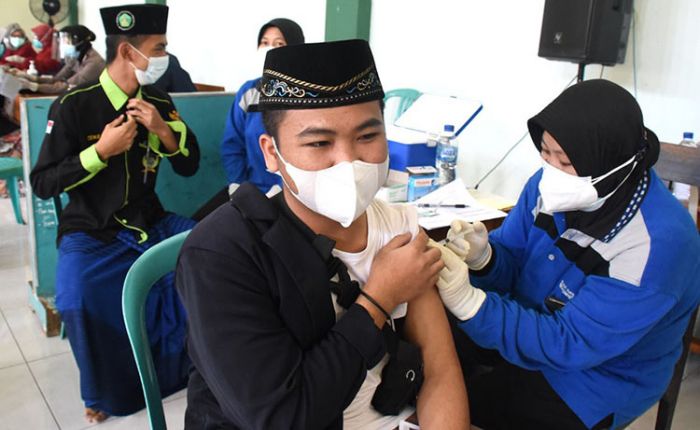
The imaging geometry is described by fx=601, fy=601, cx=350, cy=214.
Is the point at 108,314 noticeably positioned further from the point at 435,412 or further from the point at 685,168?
the point at 685,168

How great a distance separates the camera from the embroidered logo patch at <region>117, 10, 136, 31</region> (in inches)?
87.8

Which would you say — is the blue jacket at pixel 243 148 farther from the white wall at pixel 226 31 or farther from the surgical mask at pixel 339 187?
the white wall at pixel 226 31

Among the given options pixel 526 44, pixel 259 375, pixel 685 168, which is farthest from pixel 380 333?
pixel 526 44

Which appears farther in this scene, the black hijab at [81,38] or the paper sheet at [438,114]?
the black hijab at [81,38]

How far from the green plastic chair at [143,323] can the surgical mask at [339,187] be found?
0.40 m

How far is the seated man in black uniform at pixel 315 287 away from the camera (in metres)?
0.96

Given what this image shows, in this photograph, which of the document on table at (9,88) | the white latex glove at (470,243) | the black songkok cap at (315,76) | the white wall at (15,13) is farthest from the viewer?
the white wall at (15,13)

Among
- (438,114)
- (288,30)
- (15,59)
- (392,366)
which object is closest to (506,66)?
(438,114)

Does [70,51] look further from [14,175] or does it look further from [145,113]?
[145,113]

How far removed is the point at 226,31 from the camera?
561 centimetres

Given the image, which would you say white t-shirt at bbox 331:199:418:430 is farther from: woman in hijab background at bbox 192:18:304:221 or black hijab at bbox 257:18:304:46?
black hijab at bbox 257:18:304:46

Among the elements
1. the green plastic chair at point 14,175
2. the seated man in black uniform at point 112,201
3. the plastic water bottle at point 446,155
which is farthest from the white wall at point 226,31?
the seated man in black uniform at point 112,201

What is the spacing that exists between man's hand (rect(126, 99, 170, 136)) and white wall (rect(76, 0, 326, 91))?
2394 mm

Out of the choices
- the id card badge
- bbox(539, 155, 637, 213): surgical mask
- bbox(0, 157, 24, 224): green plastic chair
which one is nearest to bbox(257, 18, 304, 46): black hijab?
bbox(539, 155, 637, 213): surgical mask
